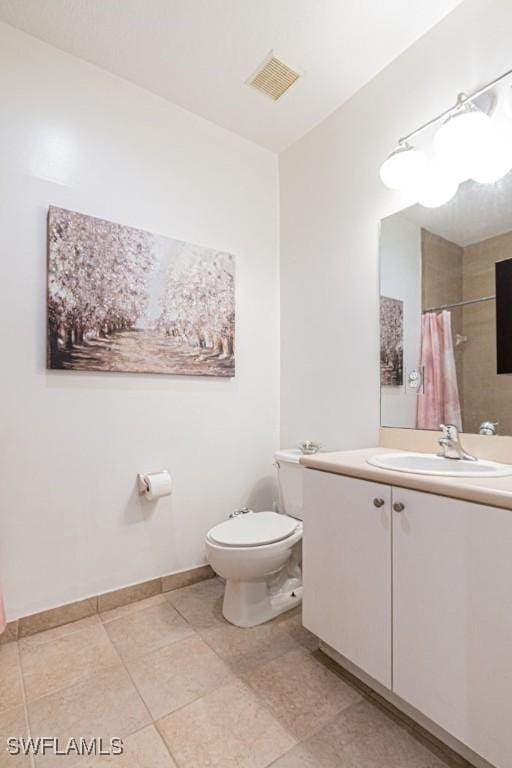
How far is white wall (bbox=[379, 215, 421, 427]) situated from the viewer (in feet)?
5.62

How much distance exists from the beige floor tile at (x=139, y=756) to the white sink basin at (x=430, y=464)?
40.5 inches

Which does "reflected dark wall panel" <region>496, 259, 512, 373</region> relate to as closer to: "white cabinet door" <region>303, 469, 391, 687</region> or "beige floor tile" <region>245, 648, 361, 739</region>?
"white cabinet door" <region>303, 469, 391, 687</region>

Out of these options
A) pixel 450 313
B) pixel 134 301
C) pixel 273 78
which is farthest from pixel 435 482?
pixel 273 78

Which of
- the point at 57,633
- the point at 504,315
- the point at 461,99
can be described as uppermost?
the point at 461,99

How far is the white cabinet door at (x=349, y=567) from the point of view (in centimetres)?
119

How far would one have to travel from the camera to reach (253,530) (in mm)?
1745

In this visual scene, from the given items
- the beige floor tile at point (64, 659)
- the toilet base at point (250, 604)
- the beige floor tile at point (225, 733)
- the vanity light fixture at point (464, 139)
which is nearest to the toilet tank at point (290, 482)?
the toilet base at point (250, 604)

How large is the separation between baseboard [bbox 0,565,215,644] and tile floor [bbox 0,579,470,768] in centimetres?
4

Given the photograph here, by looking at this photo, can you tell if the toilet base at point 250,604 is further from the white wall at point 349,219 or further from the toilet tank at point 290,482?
the white wall at point 349,219

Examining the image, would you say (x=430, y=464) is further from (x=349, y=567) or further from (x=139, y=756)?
(x=139, y=756)

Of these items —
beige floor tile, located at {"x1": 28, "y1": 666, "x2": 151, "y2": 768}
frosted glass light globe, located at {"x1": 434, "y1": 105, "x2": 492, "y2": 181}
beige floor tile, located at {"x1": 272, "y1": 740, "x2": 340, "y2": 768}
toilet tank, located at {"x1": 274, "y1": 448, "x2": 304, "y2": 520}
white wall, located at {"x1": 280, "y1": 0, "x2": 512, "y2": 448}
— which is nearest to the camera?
beige floor tile, located at {"x1": 272, "y1": 740, "x2": 340, "y2": 768}

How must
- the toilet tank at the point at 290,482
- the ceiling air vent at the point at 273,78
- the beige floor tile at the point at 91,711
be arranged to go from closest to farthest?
the beige floor tile at the point at 91,711, the ceiling air vent at the point at 273,78, the toilet tank at the point at 290,482

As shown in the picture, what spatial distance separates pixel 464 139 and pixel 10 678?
254cm

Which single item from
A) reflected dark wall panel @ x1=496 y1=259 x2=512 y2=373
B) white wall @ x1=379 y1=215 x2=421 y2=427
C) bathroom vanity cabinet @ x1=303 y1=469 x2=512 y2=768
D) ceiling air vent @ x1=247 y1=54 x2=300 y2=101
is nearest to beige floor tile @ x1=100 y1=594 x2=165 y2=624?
bathroom vanity cabinet @ x1=303 y1=469 x2=512 y2=768
